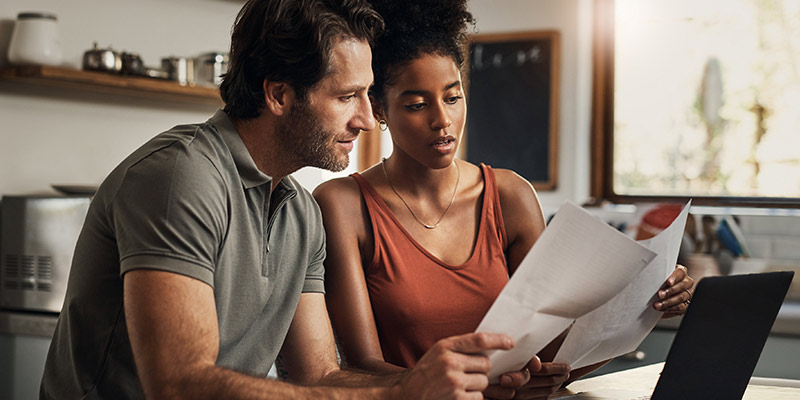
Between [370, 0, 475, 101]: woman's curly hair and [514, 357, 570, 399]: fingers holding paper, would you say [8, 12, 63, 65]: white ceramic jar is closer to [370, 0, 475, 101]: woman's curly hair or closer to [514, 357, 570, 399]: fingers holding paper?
[370, 0, 475, 101]: woman's curly hair

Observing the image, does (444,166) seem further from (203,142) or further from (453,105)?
(203,142)

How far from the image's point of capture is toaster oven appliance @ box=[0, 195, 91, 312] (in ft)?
8.36

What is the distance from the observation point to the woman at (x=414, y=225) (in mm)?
1334

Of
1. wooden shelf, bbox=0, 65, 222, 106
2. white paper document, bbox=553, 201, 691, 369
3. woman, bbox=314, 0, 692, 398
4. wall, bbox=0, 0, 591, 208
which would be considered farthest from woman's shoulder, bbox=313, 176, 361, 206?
wall, bbox=0, 0, 591, 208

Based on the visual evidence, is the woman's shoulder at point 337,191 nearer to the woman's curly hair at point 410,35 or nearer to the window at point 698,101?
the woman's curly hair at point 410,35

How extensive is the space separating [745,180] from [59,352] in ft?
11.2

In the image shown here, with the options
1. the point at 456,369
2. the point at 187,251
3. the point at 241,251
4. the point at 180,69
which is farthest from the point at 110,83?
the point at 456,369

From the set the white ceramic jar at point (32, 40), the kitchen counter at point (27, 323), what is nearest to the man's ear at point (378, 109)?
the kitchen counter at point (27, 323)

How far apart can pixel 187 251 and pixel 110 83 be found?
2055mm

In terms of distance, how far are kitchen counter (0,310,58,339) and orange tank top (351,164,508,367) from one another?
1.55 metres

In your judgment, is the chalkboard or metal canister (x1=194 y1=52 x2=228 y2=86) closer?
metal canister (x1=194 y1=52 x2=228 y2=86)

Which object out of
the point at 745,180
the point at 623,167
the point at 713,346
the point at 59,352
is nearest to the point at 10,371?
the point at 59,352

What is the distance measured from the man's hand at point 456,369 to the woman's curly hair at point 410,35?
1.93ft

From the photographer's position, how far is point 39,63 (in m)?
2.67
